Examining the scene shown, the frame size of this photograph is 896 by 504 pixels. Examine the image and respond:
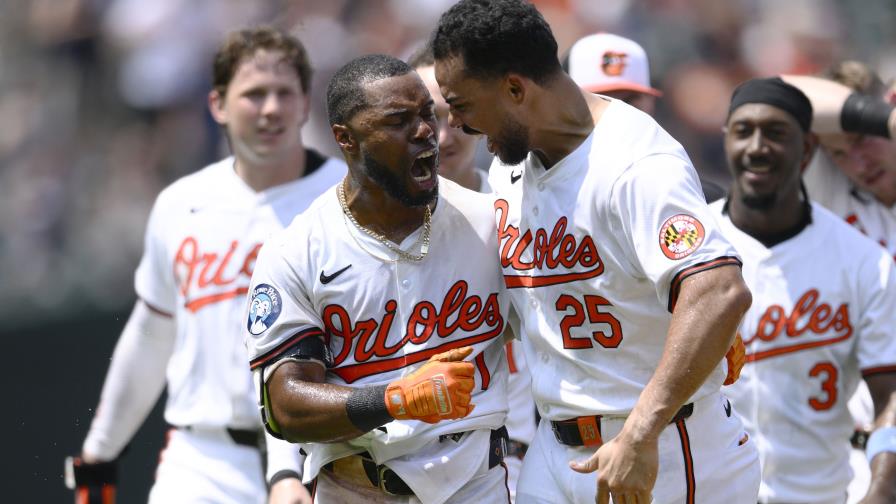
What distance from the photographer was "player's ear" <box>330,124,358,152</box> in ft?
11.9

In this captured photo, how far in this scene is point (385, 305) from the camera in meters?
3.53

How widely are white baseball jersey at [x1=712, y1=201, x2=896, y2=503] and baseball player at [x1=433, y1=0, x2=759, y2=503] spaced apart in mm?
1365

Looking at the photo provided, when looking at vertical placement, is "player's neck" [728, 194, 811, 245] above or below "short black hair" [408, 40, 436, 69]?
below

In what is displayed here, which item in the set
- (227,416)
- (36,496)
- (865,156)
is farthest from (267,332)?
(36,496)

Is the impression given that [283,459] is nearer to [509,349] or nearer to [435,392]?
[509,349]

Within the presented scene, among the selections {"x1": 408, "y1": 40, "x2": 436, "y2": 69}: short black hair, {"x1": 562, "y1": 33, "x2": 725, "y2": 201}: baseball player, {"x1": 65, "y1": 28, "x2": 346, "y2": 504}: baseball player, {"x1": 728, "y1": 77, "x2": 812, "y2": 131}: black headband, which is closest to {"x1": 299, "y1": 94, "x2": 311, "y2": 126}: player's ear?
{"x1": 65, "y1": 28, "x2": 346, "y2": 504}: baseball player

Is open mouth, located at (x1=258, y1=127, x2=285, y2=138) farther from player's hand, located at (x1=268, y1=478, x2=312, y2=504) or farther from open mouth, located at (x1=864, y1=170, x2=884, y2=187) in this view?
open mouth, located at (x1=864, y1=170, x2=884, y2=187)

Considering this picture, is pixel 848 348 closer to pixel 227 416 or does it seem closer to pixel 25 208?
pixel 227 416

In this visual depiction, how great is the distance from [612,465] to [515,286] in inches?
28.4

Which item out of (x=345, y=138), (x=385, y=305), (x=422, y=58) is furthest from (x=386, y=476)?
(x=422, y=58)

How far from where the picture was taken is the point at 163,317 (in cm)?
547

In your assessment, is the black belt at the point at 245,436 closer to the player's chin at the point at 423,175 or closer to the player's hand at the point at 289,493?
the player's hand at the point at 289,493

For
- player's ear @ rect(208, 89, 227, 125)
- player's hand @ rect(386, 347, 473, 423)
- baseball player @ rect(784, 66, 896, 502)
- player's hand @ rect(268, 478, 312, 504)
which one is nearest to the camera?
player's hand @ rect(386, 347, 473, 423)

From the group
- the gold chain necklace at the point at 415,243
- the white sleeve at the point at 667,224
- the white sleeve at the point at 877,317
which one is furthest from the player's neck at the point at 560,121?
the white sleeve at the point at 877,317
